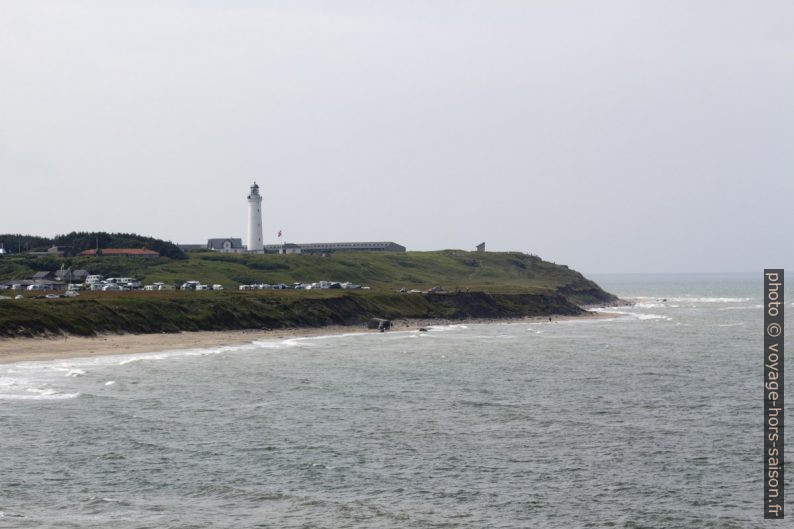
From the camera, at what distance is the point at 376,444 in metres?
42.4

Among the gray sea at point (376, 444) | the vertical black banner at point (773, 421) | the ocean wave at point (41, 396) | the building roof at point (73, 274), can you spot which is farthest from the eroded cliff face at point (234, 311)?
the vertical black banner at point (773, 421)

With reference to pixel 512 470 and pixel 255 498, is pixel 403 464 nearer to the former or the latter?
pixel 512 470

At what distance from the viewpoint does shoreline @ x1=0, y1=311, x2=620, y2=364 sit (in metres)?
75.1

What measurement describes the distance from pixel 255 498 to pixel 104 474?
22.8ft

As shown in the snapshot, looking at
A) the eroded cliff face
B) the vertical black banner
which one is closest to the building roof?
the eroded cliff face

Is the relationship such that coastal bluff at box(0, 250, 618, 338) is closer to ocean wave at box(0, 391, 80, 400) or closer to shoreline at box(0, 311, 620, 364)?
shoreline at box(0, 311, 620, 364)

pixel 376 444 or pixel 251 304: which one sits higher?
pixel 251 304

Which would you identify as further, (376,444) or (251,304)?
(251,304)

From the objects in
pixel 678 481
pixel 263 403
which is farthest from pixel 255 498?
pixel 263 403

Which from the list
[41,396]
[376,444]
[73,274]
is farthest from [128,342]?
[73,274]

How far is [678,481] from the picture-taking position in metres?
36.6

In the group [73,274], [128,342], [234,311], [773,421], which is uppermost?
[73,274]

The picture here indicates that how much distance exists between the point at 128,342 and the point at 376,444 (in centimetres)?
5042

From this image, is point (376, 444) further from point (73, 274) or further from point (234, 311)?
point (73, 274)
